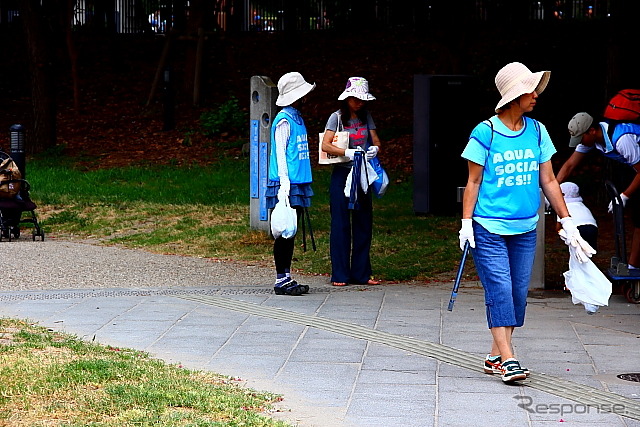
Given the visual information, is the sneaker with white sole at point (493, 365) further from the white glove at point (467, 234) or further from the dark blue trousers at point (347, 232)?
the dark blue trousers at point (347, 232)

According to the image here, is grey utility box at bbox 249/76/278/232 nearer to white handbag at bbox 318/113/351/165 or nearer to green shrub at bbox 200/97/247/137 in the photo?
white handbag at bbox 318/113/351/165

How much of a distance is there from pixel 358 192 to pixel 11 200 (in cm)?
526

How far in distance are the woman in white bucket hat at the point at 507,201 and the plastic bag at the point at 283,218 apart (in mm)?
3029

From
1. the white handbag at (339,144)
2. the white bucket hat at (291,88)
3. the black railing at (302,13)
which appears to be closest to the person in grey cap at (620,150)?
the white handbag at (339,144)

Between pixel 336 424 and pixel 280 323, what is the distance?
2.72 m

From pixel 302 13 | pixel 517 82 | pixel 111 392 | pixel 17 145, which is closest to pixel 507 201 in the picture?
pixel 517 82

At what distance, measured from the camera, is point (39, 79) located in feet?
70.0

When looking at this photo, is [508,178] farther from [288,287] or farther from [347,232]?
[347,232]

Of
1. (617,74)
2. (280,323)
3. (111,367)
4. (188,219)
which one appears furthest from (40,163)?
(111,367)

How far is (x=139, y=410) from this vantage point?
5484mm

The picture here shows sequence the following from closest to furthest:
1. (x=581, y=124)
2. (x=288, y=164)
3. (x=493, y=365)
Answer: (x=493, y=365) → (x=288, y=164) → (x=581, y=124)

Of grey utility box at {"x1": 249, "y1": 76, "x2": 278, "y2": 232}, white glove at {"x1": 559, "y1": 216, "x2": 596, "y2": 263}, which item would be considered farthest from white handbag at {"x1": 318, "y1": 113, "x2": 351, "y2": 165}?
white glove at {"x1": 559, "y1": 216, "x2": 596, "y2": 263}

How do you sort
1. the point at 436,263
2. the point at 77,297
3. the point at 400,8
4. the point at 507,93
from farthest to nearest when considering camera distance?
1. the point at 400,8
2. the point at 436,263
3. the point at 77,297
4. the point at 507,93

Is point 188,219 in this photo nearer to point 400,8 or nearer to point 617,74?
point 617,74
